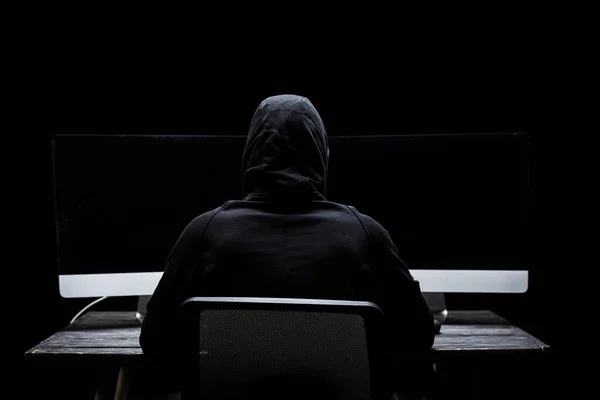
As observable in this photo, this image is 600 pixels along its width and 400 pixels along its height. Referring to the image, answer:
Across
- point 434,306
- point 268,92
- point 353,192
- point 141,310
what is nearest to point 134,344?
point 141,310

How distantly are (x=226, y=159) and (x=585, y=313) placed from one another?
5.25ft

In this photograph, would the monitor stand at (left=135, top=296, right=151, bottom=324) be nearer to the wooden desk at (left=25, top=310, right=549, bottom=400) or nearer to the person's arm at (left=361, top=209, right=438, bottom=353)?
the wooden desk at (left=25, top=310, right=549, bottom=400)

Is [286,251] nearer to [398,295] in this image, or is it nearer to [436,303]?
[398,295]

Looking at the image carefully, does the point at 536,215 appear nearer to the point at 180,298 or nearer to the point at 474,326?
A: the point at 474,326

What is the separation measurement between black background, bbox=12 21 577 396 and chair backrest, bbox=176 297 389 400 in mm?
1596

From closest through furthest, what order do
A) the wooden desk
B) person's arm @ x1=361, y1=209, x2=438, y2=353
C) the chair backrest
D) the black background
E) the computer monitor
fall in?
1. the chair backrest
2. person's arm @ x1=361, y1=209, x2=438, y2=353
3. the wooden desk
4. the computer monitor
5. the black background

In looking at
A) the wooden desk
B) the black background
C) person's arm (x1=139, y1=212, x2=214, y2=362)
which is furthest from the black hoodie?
the black background

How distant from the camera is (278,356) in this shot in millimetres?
1110

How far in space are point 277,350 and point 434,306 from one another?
1.18m

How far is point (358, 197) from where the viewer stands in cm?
213

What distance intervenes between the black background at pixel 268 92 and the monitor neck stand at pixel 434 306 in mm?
498

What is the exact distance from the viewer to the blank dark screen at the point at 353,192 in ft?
6.80

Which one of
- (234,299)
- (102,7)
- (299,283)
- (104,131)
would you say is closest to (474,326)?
(299,283)

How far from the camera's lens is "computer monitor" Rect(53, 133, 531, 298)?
2.07 metres
